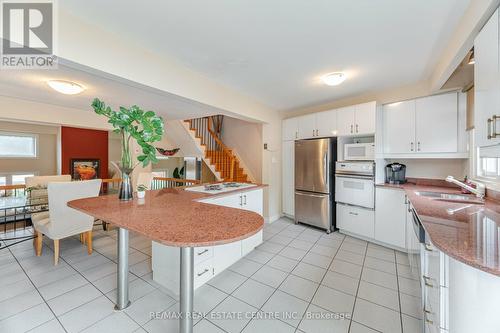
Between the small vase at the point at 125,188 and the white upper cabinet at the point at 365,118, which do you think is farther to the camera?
the white upper cabinet at the point at 365,118

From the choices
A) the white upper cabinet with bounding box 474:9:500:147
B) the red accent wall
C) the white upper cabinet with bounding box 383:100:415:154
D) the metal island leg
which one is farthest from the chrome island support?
the red accent wall

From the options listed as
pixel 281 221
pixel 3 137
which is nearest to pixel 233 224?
pixel 281 221

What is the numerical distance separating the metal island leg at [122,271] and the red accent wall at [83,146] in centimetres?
519

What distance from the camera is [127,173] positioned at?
5.76 ft

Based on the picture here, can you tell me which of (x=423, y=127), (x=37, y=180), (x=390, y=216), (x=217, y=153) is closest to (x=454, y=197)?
(x=390, y=216)

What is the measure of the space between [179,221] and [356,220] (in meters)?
2.94

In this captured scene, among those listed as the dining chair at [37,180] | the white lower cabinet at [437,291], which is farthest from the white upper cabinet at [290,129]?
the dining chair at [37,180]

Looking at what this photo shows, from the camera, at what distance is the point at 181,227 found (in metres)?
1.04

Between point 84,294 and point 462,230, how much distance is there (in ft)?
9.53

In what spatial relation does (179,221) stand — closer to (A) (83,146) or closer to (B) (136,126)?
(B) (136,126)

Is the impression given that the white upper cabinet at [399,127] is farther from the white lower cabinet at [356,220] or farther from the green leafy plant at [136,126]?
the green leafy plant at [136,126]

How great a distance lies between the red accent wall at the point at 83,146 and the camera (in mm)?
5141

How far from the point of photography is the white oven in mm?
2973

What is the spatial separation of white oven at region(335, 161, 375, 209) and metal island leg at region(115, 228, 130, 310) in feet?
10.0
